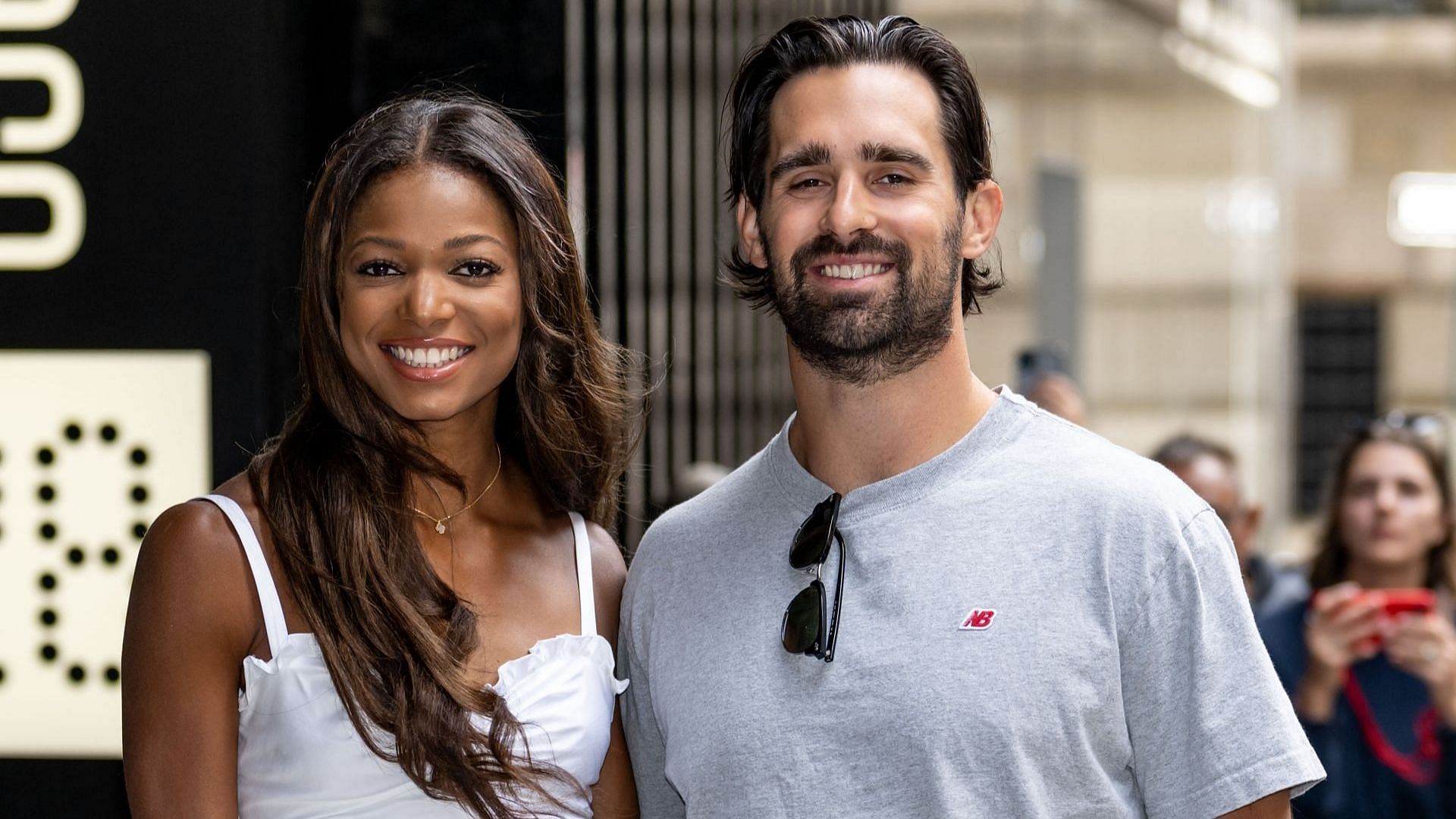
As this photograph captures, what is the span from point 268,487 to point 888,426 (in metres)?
0.72

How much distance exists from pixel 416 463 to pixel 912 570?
64 cm

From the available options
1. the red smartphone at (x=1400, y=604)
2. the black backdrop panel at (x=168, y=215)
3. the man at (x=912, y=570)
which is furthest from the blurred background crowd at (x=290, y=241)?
the man at (x=912, y=570)

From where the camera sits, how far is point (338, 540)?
190 cm

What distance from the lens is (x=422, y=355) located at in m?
1.96

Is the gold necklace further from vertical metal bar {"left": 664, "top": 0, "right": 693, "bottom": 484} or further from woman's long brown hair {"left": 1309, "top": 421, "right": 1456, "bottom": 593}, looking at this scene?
woman's long brown hair {"left": 1309, "top": 421, "right": 1456, "bottom": 593}

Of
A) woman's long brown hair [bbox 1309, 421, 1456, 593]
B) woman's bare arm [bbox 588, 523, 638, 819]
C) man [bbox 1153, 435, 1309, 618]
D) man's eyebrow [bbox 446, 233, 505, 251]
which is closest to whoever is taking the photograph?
man's eyebrow [bbox 446, 233, 505, 251]

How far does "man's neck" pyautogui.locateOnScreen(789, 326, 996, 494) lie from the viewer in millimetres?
1847

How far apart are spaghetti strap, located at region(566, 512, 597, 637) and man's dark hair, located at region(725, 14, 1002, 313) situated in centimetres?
39

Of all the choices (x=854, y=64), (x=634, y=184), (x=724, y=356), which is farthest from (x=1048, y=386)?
(x=854, y=64)

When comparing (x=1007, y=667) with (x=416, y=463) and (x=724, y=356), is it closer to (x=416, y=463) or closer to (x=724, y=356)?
(x=416, y=463)

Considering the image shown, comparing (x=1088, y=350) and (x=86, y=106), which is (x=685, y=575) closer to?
(x=86, y=106)

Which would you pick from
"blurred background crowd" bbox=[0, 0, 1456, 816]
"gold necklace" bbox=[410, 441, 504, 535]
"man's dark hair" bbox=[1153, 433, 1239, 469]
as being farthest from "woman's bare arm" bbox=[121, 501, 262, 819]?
"man's dark hair" bbox=[1153, 433, 1239, 469]

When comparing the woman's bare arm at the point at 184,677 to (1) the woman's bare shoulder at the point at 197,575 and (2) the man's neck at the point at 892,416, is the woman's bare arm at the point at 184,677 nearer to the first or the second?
(1) the woman's bare shoulder at the point at 197,575

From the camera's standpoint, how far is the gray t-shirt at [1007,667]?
1681 mm
